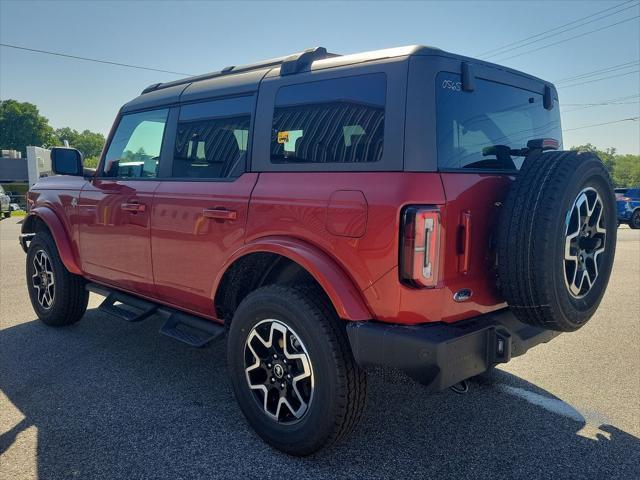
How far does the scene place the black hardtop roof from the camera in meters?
2.50

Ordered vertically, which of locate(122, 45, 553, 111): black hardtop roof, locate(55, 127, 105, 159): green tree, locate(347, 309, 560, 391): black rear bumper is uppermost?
locate(55, 127, 105, 159): green tree

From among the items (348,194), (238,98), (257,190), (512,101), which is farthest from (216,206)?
(512,101)

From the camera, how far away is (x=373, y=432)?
2.94 m

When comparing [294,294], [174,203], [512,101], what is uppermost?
[512,101]

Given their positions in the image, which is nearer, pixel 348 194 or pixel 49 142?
pixel 348 194

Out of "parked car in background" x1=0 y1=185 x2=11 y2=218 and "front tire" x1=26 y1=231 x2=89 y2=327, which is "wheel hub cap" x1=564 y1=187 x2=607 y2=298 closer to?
"front tire" x1=26 y1=231 x2=89 y2=327

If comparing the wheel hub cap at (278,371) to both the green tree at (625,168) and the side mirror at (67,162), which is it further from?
the green tree at (625,168)

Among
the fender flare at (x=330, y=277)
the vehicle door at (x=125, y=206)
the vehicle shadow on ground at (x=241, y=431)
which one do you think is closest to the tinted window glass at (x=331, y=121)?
the fender flare at (x=330, y=277)

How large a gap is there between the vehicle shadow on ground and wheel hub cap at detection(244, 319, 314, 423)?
24 centimetres

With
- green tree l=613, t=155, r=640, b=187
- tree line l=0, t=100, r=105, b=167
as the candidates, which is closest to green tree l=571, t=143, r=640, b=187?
green tree l=613, t=155, r=640, b=187

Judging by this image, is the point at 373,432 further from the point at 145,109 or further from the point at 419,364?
the point at 145,109

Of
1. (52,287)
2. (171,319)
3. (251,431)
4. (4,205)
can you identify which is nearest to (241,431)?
(251,431)

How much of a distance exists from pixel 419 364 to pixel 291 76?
1713mm

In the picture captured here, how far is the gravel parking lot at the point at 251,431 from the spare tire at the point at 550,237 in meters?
0.75
